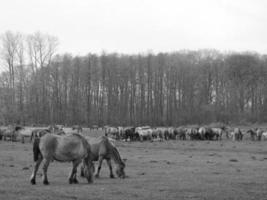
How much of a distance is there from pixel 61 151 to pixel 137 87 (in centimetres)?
8027

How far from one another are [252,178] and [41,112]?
7240 centimetres

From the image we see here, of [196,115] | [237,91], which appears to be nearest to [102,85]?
[196,115]

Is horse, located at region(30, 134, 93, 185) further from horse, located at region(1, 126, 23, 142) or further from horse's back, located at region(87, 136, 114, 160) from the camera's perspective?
horse, located at region(1, 126, 23, 142)

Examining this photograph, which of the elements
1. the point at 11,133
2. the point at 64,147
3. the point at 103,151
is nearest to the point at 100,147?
the point at 103,151

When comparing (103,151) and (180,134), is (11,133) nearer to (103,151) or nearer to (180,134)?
(180,134)

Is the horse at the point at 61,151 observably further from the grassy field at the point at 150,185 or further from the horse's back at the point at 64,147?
the grassy field at the point at 150,185

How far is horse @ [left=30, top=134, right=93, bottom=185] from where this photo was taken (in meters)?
16.4

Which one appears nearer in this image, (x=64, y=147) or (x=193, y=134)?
(x=64, y=147)

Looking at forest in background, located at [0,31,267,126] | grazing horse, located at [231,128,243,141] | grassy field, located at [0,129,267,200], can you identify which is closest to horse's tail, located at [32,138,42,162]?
grassy field, located at [0,129,267,200]

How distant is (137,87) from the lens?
96.8m

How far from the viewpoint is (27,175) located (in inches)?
758

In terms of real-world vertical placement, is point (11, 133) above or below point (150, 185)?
above

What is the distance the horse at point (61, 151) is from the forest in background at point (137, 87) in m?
68.0

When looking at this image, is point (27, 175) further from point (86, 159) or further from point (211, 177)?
point (211, 177)
